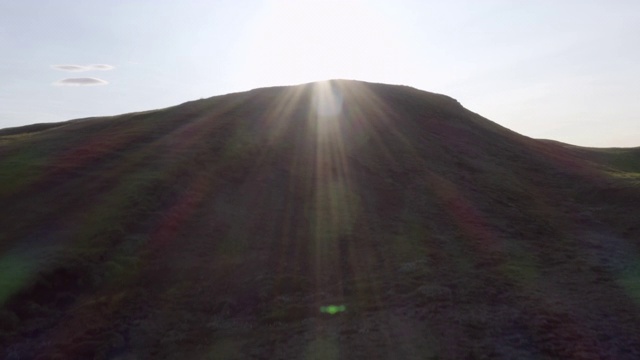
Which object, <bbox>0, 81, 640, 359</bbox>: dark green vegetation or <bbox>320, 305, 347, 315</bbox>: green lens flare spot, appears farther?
<bbox>320, 305, 347, 315</bbox>: green lens flare spot

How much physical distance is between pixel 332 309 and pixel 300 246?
19.1ft

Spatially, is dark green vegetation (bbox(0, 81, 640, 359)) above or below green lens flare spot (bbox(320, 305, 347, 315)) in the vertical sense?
above

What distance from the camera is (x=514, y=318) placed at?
1833 centimetres

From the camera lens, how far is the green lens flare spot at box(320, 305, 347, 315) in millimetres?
19500

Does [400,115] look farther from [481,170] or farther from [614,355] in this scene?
[614,355]

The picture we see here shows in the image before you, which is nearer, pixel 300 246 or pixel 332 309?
pixel 332 309

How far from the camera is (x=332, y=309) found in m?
19.7

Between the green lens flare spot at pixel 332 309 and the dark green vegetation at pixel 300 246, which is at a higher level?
the dark green vegetation at pixel 300 246

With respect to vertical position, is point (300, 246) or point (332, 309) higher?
point (300, 246)

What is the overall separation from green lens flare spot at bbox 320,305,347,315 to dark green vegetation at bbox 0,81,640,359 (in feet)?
0.25

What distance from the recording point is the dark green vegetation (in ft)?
58.1

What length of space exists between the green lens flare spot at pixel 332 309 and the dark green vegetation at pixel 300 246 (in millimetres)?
77

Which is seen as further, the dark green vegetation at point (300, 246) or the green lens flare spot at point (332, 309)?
the green lens flare spot at point (332, 309)

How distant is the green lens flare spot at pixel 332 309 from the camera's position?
1950 cm
